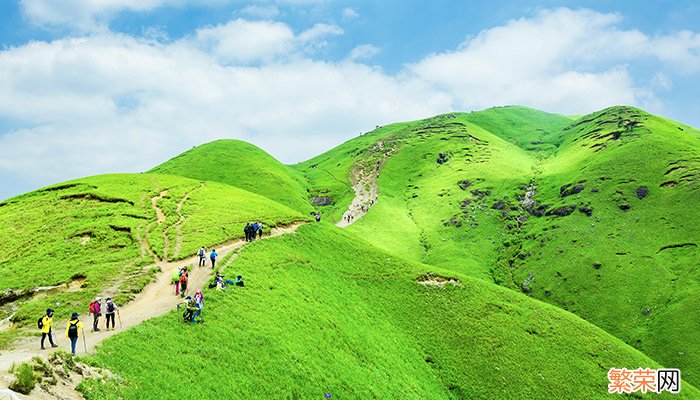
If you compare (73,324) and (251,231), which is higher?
(251,231)

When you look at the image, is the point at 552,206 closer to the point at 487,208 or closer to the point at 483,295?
the point at 487,208

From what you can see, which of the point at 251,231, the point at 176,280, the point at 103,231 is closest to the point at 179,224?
the point at 103,231

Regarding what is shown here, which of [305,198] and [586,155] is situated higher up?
[586,155]

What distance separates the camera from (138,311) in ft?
135

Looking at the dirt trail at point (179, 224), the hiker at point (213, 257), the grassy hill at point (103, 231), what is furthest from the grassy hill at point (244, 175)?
the hiker at point (213, 257)

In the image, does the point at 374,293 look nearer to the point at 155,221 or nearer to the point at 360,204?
the point at 155,221

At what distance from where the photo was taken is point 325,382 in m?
38.0

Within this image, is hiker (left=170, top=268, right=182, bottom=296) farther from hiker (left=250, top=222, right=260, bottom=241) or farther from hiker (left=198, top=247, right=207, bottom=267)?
hiker (left=250, top=222, right=260, bottom=241)

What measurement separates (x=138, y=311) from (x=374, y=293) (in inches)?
1326

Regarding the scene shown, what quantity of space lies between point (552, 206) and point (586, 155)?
58.7 m

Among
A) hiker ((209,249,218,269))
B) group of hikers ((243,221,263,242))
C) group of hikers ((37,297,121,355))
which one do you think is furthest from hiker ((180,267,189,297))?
group of hikers ((243,221,263,242))

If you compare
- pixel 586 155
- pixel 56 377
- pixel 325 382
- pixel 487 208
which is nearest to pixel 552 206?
pixel 487 208

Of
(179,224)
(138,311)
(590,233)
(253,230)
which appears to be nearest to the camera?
(138,311)

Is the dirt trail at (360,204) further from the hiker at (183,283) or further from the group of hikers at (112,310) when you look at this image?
the hiker at (183,283)
